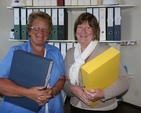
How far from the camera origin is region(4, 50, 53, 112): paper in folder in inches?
42.3

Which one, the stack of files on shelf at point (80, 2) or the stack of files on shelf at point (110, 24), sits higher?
the stack of files on shelf at point (80, 2)

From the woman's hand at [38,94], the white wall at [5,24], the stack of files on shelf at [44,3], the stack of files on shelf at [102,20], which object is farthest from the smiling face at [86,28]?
the white wall at [5,24]

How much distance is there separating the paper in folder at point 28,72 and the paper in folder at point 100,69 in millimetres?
242

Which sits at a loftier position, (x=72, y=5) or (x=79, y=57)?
(x=72, y=5)

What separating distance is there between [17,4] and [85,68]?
6.06 feet

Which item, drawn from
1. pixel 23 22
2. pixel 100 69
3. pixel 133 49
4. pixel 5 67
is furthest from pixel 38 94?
pixel 133 49

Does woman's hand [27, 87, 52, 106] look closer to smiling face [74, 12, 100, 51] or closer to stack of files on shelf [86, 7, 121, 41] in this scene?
smiling face [74, 12, 100, 51]

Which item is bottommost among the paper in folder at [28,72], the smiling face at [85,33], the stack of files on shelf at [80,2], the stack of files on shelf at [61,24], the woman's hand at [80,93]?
the woman's hand at [80,93]

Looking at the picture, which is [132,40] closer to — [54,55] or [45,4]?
[45,4]

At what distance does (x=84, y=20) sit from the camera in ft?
4.83

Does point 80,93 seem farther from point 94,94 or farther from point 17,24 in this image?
point 17,24

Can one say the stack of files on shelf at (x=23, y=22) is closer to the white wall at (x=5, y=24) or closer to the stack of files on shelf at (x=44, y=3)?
the stack of files on shelf at (x=44, y=3)

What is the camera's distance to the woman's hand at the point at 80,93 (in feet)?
4.28

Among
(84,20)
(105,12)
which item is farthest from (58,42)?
(84,20)
